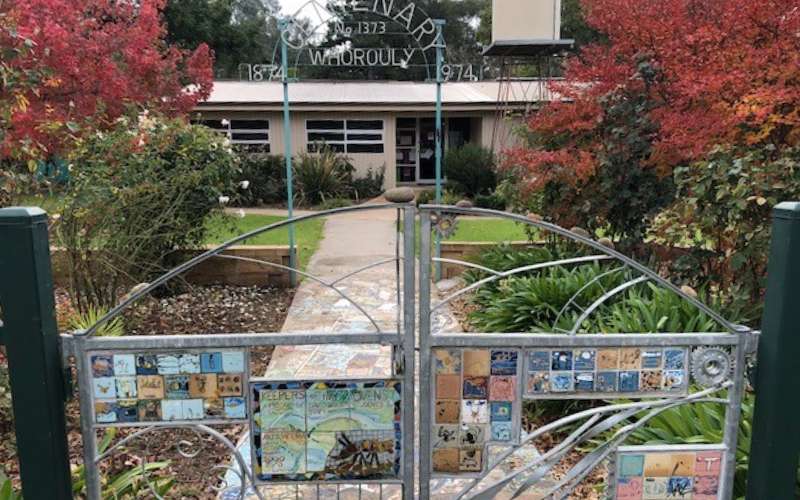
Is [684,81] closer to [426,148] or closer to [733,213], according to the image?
[733,213]

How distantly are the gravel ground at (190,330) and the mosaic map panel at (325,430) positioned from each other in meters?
0.71

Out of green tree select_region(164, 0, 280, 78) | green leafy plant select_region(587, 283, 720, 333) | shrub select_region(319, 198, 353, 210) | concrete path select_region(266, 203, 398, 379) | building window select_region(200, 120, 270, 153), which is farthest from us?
green tree select_region(164, 0, 280, 78)

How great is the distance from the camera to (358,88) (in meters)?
18.2

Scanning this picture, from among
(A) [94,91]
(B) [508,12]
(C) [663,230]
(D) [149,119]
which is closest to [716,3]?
(C) [663,230]

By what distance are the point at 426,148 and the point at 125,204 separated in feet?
45.5

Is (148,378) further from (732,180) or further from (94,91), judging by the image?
(94,91)

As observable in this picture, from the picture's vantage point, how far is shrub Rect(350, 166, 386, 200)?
1596 centimetres

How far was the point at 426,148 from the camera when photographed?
18.5m

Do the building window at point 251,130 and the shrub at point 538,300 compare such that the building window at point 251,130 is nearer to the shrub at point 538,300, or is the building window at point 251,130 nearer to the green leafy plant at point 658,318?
the shrub at point 538,300

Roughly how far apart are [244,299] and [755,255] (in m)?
4.63

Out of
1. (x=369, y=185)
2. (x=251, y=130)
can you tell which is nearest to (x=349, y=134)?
(x=369, y=185)

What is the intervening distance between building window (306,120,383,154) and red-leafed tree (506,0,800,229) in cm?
1000

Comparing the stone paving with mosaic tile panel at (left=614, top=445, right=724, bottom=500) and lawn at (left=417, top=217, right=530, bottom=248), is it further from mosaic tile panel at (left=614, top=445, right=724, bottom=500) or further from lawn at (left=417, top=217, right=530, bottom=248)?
lawn at (left=417, top=217, right=530, bottom=248)

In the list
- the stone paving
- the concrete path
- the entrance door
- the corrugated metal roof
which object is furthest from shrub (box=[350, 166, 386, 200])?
the stone paving
